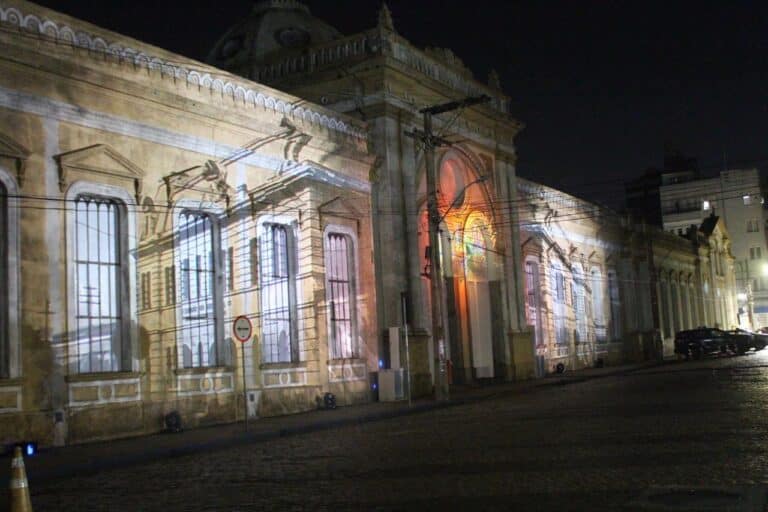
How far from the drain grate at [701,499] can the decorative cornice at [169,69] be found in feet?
45.8

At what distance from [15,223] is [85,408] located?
12.3 ft

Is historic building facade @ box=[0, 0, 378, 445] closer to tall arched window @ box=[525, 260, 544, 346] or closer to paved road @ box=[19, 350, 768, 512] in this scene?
paved road @ box=[19, 350, 768, 512]

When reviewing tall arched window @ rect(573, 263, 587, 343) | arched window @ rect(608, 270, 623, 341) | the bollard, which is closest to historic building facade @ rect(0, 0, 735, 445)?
tall arched window @ rect(573, 263, 587, 343)

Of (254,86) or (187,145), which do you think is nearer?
(187,145)

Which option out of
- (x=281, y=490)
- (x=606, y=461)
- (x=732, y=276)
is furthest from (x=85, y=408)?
(x=732, y=276)

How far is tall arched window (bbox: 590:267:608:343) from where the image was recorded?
4488 centimetres

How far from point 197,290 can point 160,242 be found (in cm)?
170

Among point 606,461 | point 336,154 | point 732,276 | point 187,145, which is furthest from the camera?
point 732,276

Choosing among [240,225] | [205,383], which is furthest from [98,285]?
[240,225]

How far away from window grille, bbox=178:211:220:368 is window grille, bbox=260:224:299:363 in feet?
5.58

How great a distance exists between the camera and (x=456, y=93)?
31.1m

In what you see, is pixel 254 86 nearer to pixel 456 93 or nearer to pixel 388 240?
pixel 388 240

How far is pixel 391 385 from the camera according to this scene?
83.2 feet

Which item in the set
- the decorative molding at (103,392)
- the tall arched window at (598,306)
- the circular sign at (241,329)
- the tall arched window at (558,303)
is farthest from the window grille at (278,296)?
the tall arched window at (598,306)
